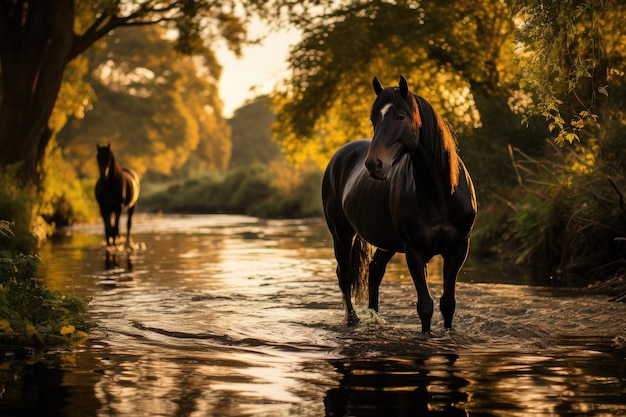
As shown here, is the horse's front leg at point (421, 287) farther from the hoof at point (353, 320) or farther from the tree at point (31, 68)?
the tree at point (31, 68)

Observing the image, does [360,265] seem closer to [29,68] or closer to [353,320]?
[353,320]

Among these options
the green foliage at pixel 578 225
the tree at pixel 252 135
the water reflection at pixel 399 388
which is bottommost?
the water reflection at pixel 399 388

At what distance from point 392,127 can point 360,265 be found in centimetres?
315

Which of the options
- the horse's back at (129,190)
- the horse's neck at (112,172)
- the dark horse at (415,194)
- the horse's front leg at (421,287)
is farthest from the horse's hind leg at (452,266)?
the horse's back at (129,190)

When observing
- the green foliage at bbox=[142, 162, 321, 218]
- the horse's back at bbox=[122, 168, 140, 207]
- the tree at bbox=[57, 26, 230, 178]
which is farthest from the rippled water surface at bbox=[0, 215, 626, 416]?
the tree at bbox=[57, 26, 230, 178]

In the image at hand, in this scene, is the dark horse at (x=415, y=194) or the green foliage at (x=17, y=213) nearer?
the dark horse at (x=415, y=194)

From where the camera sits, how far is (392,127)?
809 centimetres

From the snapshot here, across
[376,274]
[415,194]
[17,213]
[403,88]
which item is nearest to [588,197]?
[376,274]

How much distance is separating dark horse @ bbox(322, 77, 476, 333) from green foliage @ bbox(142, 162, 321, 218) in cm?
3321

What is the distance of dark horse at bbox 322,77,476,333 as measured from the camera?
8148mm

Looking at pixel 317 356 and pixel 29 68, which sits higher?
pixel 29 68

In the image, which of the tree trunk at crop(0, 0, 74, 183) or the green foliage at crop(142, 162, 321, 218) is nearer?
the tree trunk at crop(0, 0, 74, 183)

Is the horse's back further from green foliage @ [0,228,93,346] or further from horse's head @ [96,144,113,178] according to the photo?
green foliage @ [0,228,93,346]

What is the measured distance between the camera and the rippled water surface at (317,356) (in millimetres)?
6035
